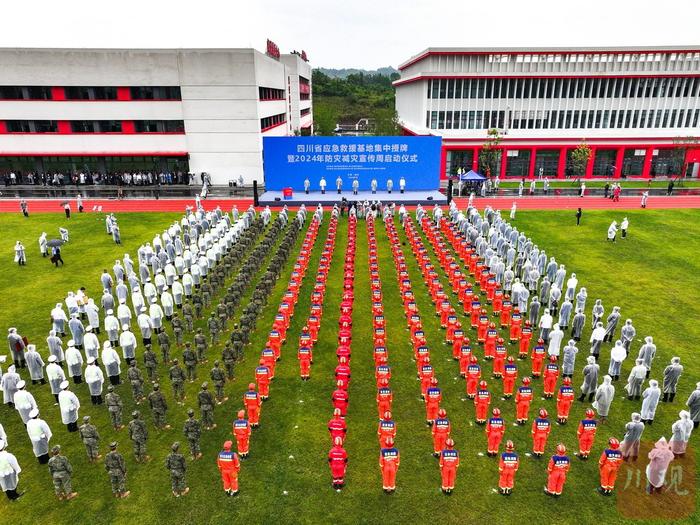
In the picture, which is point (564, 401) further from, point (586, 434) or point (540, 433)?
point (540, 433)

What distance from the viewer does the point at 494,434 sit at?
964 cm

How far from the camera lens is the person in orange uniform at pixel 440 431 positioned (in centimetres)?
952

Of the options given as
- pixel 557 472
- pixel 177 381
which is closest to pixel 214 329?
pixel 177 381

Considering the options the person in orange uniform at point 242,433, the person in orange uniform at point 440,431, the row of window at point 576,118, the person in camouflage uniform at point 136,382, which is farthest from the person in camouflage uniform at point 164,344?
the row of window at point 576,118

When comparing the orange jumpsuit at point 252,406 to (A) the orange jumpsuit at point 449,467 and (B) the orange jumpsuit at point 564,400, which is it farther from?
(B) the orange jumpsuit at point 564,400

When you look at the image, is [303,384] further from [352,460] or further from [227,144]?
[227,144]

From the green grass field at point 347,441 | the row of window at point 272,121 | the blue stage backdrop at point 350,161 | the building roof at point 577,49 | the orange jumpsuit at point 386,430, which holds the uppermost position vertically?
the building roof at point 577,49

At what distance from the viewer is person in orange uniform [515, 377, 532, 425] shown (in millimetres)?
10441

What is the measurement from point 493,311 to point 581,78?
35.4m

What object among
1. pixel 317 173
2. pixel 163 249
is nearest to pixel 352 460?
pixel 163 249

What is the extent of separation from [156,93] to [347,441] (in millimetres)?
35418

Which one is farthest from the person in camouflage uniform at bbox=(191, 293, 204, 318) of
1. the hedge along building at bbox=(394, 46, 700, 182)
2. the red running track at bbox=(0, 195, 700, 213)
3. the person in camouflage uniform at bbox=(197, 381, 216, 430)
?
the hedge along building at bbox=(394, 46, 700, 182)

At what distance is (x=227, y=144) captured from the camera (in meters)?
39.2

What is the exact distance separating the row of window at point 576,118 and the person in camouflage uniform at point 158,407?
39.9 meters
